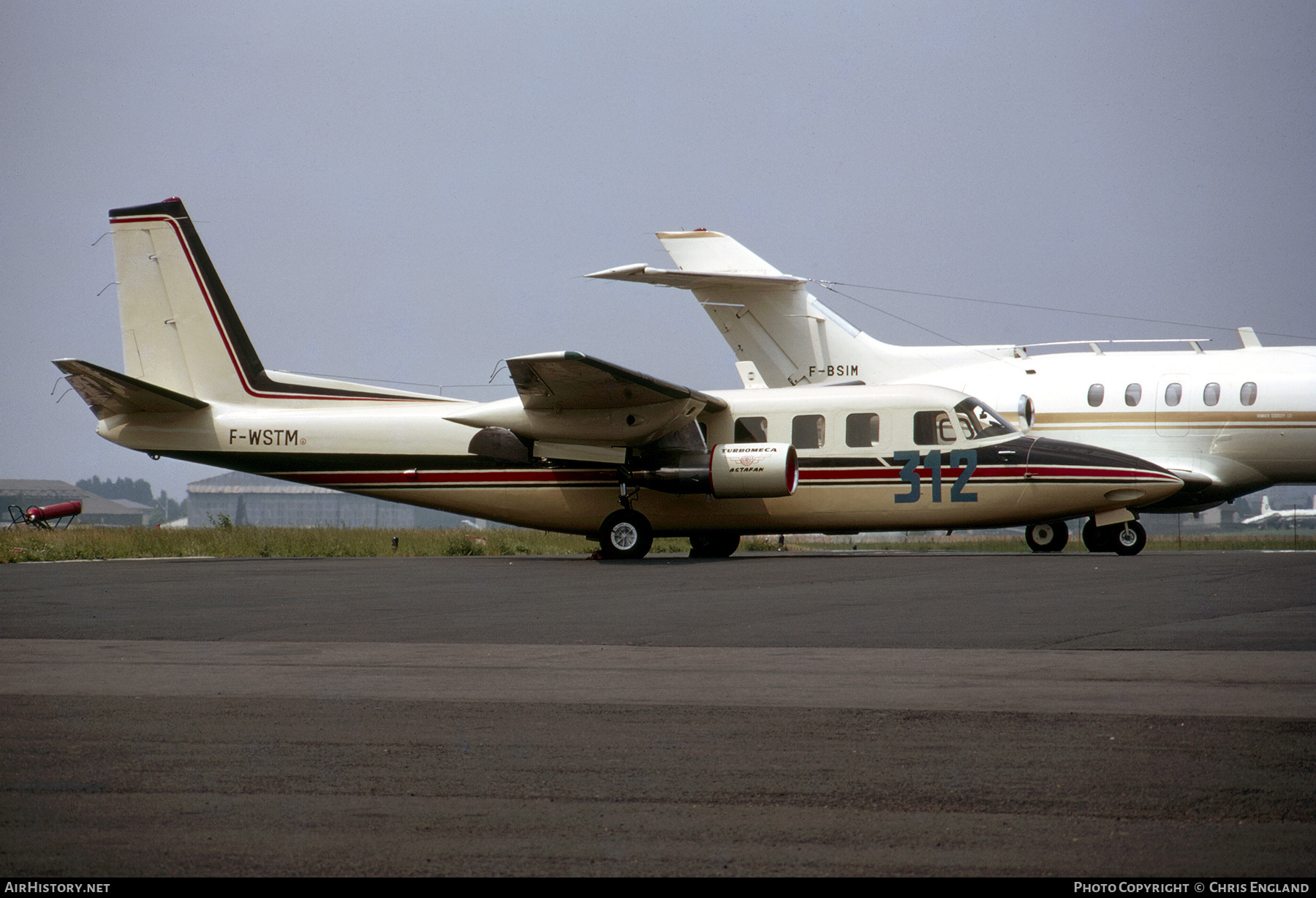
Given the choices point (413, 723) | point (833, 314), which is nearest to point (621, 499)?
point (833, 314)

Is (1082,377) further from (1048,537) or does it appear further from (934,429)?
(934,429)

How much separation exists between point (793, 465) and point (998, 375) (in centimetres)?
603

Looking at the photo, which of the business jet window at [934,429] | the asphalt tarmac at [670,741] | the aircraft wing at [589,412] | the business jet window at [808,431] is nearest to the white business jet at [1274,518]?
the business jet window at [934,429]

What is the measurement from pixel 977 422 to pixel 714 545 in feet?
18.2

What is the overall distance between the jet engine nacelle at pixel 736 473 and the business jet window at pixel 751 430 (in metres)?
0.36

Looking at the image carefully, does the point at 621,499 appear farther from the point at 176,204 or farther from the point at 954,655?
the point at 954,655

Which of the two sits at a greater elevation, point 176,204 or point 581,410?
point 176,204

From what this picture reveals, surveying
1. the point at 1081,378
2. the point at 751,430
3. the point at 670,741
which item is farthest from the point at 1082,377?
the point at 670,741

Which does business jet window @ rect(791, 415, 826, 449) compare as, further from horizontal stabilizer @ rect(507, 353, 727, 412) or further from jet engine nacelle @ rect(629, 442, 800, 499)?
horizontal stabilizer @ rect(507, 353, 727, 412)

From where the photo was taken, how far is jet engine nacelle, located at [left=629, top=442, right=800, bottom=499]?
20.1 m

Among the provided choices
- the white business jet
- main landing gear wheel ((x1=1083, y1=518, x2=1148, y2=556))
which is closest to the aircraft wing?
main landing gear wheel ((x1=1083, y1=518, x2=1148, y2=556))

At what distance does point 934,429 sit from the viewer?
2066cm

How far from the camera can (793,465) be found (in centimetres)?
2044

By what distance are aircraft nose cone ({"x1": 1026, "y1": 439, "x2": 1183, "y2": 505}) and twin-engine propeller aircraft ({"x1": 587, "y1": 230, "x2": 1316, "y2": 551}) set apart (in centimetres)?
112
